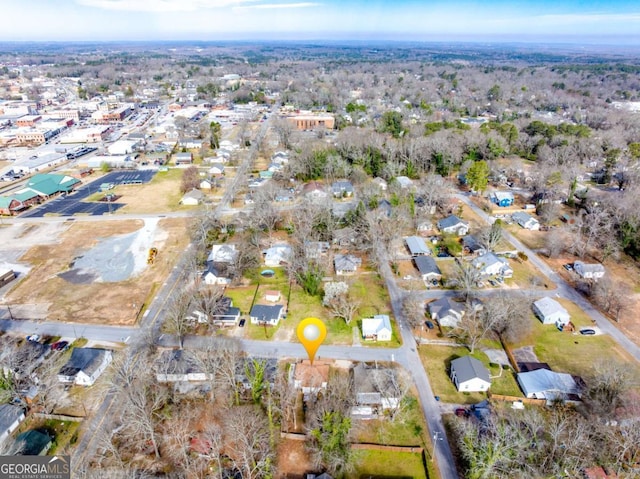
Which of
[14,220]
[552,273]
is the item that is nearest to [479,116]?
[552,273]

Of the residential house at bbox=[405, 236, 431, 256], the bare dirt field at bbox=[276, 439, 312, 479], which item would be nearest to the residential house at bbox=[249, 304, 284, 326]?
the bare dirt field at bbox=[276, 439, 312, 479]

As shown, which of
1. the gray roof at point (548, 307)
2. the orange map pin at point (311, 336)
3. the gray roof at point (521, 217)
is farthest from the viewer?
the gray roof at point (521, 217)

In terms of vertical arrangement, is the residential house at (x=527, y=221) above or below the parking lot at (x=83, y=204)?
above

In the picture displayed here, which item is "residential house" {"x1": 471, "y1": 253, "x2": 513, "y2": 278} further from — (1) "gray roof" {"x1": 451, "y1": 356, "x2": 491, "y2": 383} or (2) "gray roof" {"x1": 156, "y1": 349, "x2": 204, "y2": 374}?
(2) "gray roof" {"x1": 156, "y1": 349, "x2": 204, "y2": 374}

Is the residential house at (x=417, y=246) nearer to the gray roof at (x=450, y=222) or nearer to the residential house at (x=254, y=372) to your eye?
the gray roof at (x=450, y=222)

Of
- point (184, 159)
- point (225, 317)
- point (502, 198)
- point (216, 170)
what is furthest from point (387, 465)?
point (184, 159)

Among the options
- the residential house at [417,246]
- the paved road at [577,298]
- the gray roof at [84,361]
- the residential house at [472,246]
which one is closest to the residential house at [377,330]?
the residential house at [417,246]

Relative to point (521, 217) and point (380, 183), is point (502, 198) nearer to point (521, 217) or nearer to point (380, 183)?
point (521, 217)
